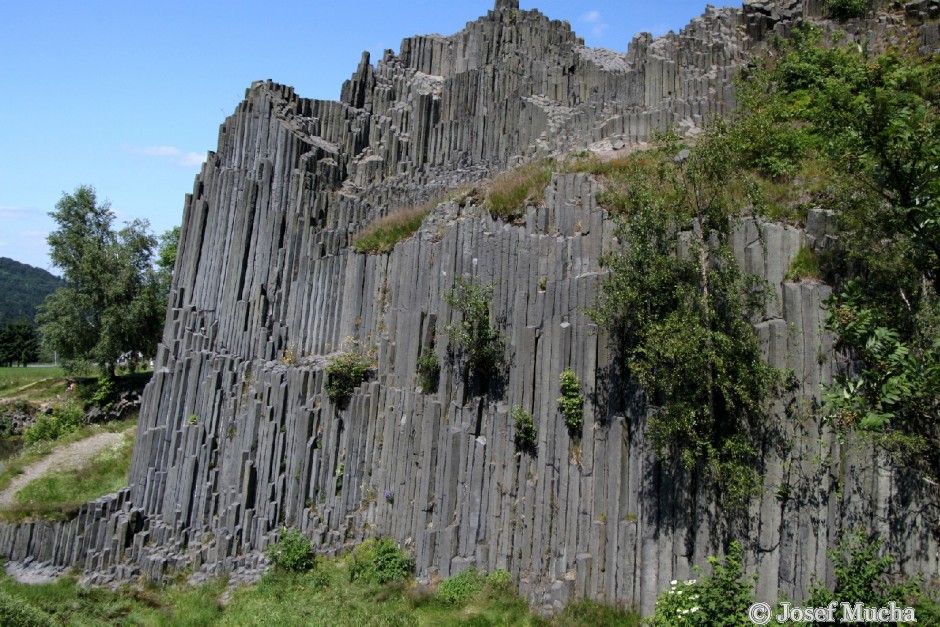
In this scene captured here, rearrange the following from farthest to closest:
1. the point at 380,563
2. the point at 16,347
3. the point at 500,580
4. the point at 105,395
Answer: the point at 16,347, the point at 105,395, the point at 380,563, the point at 500,580

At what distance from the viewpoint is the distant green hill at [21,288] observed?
129 metres

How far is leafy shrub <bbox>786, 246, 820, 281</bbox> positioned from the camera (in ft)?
26.6

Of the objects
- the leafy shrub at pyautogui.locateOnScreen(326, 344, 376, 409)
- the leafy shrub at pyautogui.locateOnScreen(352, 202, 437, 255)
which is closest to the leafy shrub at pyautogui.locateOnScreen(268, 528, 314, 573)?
the leafy shrub at pyautogui.locateOnScreen(326, 344, 376, 409)

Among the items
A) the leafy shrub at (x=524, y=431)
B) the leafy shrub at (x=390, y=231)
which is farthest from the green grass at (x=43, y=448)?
the leafy shrub at (x=524, y=431)

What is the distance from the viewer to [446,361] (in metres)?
12.3

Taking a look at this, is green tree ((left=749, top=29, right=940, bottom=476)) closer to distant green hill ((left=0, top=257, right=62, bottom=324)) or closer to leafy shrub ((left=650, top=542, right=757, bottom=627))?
leafy shrub ((left=650, top=542, right=757, bottom=627))

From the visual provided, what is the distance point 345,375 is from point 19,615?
6.62 metres

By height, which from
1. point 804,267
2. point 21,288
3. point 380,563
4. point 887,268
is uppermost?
point 21,288

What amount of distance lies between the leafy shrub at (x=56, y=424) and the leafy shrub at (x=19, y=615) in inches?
753

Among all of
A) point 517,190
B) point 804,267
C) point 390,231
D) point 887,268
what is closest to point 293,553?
point 390,231

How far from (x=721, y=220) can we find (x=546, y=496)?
456 centimetres

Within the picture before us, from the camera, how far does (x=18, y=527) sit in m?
18.2

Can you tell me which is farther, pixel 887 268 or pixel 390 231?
pixel 390 231

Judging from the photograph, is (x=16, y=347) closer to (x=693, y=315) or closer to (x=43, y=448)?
(x=43, y=448)
